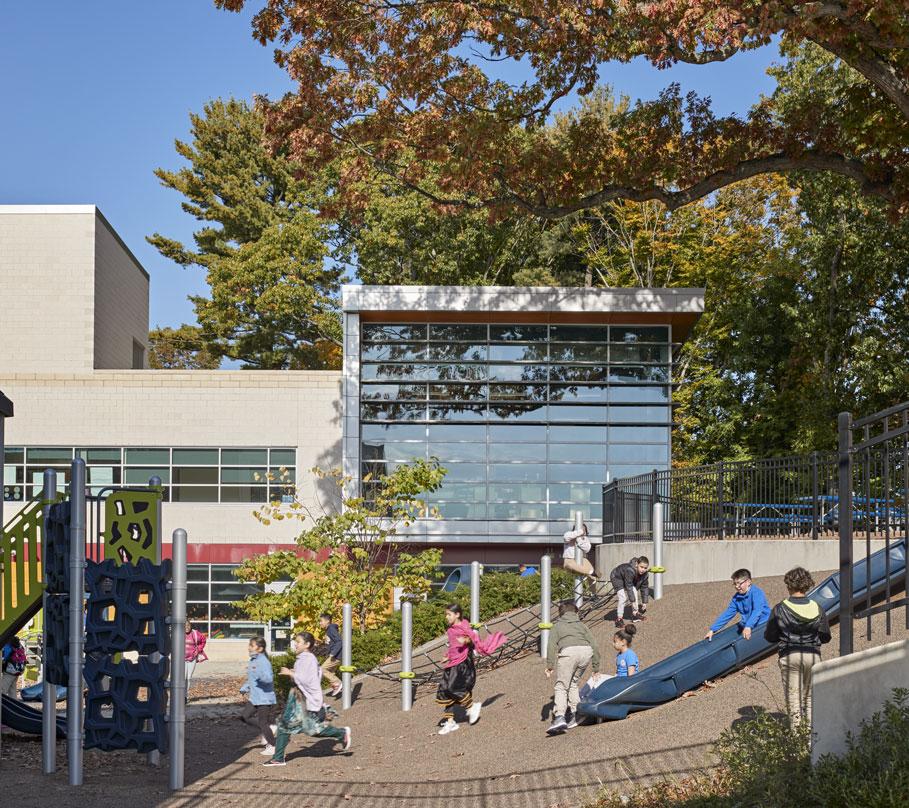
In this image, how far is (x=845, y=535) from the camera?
925 cm

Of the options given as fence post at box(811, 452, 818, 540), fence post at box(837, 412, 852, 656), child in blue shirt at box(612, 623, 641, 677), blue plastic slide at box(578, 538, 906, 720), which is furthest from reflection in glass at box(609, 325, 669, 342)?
fence post at box(837, 412, 852, 656)

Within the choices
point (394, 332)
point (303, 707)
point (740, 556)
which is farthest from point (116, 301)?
point (303, 707)

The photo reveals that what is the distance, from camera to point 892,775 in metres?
7.35

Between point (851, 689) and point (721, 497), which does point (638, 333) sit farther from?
point (851, 689)

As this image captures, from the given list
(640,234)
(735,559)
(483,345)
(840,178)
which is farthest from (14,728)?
(640,234)

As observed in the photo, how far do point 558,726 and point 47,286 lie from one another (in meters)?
30.8

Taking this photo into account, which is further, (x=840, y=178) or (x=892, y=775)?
(x=840, y=178)

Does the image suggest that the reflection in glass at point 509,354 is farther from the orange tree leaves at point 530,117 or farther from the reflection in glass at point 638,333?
the orange tree leaves at point 530,117

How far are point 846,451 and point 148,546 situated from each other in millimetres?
7656

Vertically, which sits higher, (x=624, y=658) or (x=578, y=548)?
(x=578, y=548)

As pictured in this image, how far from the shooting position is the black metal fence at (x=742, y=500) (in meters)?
17.9

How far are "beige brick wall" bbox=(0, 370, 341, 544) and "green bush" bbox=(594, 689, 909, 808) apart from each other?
28546mm

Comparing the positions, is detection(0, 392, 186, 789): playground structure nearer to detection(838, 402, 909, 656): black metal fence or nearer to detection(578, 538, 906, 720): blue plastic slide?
detection(578, 538, 906, 720): blue plastic slide

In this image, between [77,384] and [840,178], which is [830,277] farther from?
[77,384]
